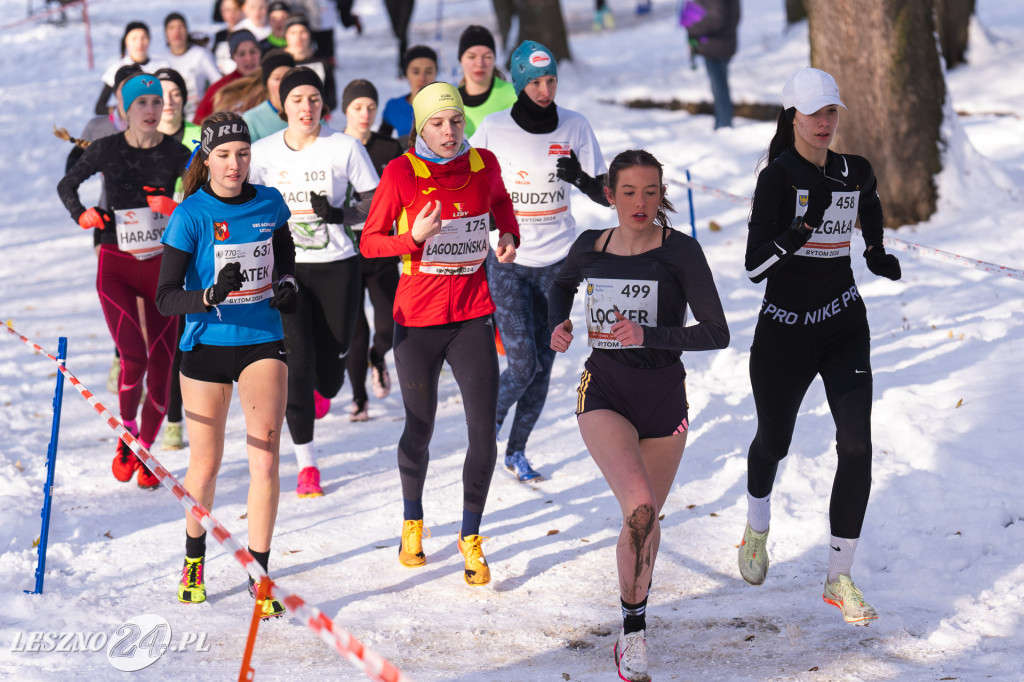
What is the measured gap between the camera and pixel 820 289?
5020mm

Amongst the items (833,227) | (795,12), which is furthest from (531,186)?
(795,12)

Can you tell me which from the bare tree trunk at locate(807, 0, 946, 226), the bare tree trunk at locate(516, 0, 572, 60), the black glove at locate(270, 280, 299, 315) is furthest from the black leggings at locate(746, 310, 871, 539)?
the bare tree trunk at locate(516, 0, 572, 60)

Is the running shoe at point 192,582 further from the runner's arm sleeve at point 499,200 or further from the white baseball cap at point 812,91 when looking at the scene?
the white baseball cap at point 812,91

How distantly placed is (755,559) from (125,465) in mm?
4051

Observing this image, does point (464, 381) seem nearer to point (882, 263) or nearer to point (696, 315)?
point (696, 315)

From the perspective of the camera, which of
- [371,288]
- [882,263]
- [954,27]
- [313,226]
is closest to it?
[882,263]

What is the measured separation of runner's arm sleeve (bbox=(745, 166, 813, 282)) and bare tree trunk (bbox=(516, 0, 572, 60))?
46.9ft

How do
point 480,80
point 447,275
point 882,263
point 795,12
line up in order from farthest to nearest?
point 795,12 < point 480,80 < point 447,275 < point 882,263

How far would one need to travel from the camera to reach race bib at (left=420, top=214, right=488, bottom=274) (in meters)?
5.59

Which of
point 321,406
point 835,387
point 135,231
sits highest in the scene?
point 135,231

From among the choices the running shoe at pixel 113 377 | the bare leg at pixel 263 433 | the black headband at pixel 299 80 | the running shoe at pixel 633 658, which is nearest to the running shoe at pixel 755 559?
the running shoe at pixel 633 658

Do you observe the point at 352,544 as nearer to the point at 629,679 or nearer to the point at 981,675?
the point at 629,679

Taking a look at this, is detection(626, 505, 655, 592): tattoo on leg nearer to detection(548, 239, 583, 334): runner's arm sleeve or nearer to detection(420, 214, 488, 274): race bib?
detection(548, 239, 583, 334): runner's arm sleeve

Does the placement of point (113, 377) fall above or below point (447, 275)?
below
